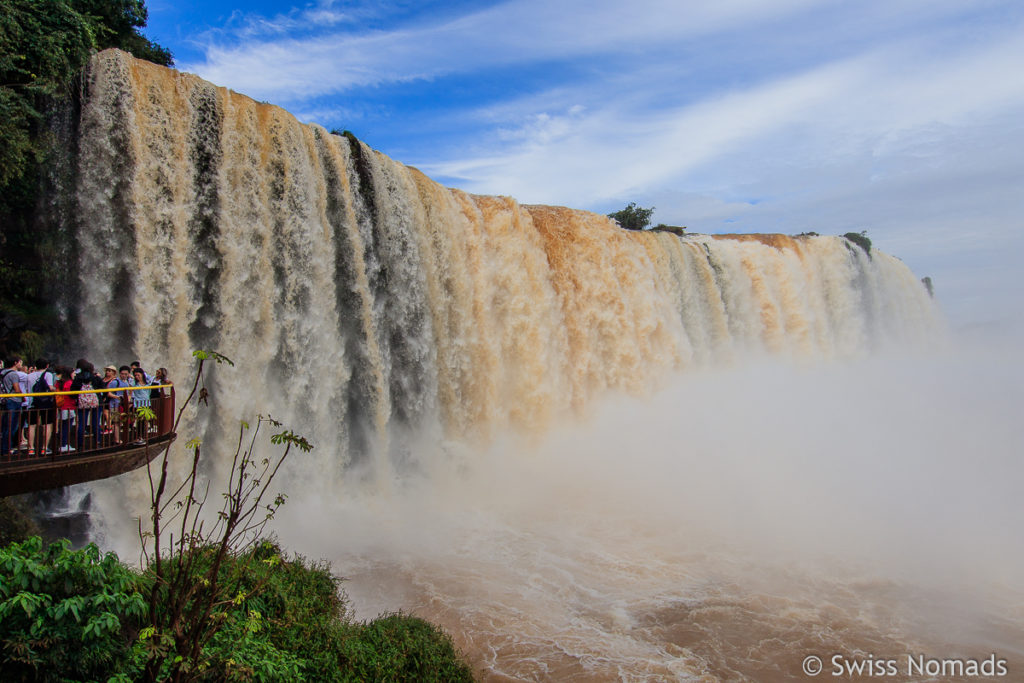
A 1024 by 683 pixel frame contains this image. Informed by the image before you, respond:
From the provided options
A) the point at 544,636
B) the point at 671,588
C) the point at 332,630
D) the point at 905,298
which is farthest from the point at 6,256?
the point at 905,298

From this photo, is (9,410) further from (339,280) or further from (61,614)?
(339,280)

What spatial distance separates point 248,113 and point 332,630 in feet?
30.1

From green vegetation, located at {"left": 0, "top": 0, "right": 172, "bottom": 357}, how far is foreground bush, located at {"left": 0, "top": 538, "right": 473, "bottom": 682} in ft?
20.1

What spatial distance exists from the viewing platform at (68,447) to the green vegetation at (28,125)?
15.2 ft

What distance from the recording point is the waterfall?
10.7 m

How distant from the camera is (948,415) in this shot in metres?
26.2

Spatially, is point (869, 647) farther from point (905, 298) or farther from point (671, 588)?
point (905, 298)

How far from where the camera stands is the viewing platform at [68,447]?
6525 millimetres

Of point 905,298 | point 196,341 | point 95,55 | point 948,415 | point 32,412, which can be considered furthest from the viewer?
point 905,298

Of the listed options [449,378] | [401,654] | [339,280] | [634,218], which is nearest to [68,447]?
[401,654]

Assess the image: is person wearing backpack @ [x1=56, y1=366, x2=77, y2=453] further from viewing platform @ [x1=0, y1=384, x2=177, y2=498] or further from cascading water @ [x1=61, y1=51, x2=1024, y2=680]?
cascading water @ [x1=61, y1=51, x2=1024, y2=680]

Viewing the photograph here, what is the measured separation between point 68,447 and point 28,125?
6622mm

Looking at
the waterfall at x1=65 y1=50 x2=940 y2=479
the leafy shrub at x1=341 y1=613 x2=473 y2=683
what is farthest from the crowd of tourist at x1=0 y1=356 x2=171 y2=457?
the leafy shrub at x1=341 y1=613 x2=473 y2=683

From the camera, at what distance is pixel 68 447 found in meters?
6.85
